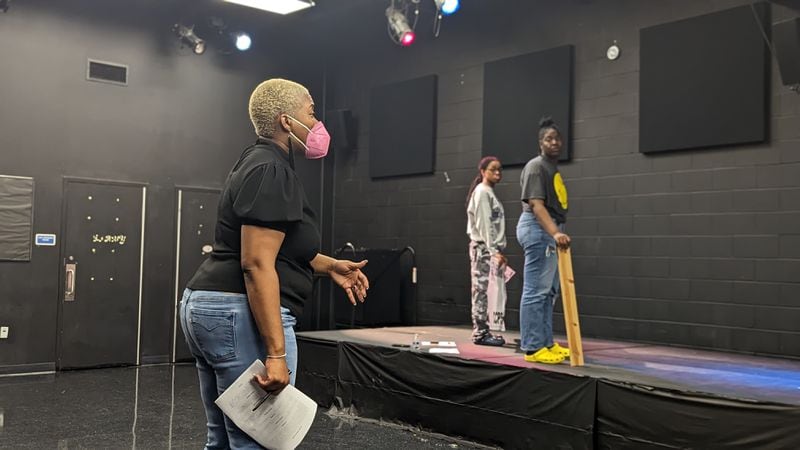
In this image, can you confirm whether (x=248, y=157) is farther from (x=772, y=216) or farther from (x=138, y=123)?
(x=138, y=123)

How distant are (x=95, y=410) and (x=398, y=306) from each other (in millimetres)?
3586

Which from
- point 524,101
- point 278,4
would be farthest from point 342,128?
point 524,101

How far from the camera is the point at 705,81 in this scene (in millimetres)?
5789

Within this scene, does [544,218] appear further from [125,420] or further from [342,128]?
[342,128]

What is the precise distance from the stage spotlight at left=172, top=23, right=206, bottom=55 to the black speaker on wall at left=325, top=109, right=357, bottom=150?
1788 mm

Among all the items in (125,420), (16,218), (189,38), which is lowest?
(125,420)

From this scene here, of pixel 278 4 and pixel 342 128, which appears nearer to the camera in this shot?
pixel 278 4

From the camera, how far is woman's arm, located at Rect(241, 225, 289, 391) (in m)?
1.75

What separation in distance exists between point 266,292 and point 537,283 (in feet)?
9.35

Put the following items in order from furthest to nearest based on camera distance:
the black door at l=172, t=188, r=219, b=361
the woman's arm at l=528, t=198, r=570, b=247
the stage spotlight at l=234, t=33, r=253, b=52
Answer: the stage spotlight at l=234, t=33, r=253, b=52 < the black door at l=172, t=188, r=219, b=361 < the woman's arm at l=528, t=198, r=570, b=247

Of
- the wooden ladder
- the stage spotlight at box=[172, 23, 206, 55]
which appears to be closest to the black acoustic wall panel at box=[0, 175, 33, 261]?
the stage spotlight at box=[172, 23, 206, 55]

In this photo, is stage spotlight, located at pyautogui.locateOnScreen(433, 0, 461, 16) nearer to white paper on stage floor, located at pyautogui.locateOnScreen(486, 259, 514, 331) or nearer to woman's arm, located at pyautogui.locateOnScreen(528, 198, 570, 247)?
white paper on stage floor, located at pyautogui.locateOnScreen(486, 259, 514, 331)

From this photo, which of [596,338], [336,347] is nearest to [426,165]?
[596,338]

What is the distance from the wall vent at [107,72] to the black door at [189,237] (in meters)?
1.27
